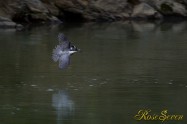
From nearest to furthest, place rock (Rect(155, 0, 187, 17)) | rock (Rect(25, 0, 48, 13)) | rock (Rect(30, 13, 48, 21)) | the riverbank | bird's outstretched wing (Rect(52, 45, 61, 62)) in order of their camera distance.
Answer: bird's outstretched wing (Rect(52, 45, 61, 62)), the riverbank, rock (Rect(25, 0, 48, 13)), rock (Rect(30, 13, 48, 21)), rock (Rect(155, 0, 187, 17))

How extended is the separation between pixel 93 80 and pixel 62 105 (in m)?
2.09

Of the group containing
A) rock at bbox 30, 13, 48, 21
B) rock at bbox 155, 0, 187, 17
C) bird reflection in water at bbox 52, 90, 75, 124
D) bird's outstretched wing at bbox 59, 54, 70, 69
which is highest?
rock at bbox 155, 0, 187, 17

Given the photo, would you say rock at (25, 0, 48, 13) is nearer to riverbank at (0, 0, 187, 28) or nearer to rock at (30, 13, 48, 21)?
riverbank at (0, 0, 187, 28)

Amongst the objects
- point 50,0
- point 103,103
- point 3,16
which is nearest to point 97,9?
point 50,0

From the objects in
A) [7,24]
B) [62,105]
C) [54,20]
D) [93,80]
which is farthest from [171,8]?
[62,105]

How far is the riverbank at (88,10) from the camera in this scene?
24203mm

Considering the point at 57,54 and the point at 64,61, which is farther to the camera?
the point at 57,54

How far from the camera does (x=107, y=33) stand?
21.2m

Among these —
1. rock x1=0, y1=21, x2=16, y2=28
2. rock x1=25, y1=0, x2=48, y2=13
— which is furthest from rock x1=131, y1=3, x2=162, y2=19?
rock x1=0, y1=21, x2=16, y2=28

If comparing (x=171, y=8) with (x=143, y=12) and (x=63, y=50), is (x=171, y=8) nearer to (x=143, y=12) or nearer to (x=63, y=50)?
(x=143, y=12)

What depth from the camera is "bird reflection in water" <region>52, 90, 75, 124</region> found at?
8898 millimetres

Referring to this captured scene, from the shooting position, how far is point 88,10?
88.4ft

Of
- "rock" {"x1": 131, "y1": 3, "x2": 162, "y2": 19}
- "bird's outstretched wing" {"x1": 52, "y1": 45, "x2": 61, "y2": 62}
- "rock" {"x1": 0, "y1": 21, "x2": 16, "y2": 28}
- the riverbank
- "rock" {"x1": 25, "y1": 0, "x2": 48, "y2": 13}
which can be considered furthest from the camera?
"rock" {"x1": 131, "y1": 3, "x2": 162, "y2": 19}

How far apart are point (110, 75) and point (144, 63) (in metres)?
1.80
